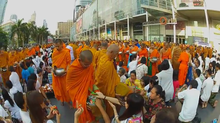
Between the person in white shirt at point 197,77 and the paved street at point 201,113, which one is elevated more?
the person in white shirt at point 197,77

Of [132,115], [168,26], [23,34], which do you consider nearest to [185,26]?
[168,26]

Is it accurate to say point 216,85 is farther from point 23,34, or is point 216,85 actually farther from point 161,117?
point 23,34


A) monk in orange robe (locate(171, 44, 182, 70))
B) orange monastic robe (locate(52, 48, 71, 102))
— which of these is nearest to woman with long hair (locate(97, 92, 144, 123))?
orange monastic robe (locate(52, 48, 71, 102))

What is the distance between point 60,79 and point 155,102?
2918 mm

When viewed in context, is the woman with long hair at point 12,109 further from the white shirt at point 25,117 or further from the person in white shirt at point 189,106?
the person in white shirt at point 189,106

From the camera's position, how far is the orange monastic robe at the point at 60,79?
5.05 meters

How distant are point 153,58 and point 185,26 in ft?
88.7

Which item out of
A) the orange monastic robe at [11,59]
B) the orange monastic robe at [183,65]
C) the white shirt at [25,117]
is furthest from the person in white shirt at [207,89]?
the orange monastic robe at [11,59]

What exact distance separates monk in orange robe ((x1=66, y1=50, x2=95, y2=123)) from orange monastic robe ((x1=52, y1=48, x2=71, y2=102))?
2.00 meters

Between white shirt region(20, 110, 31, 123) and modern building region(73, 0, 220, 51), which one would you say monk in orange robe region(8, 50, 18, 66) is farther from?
modern building region(73, 0, 220, 51)

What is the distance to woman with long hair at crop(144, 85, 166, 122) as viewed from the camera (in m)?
3.12

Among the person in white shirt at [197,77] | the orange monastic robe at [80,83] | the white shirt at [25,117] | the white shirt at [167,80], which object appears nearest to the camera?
the white shirt at [25,117]

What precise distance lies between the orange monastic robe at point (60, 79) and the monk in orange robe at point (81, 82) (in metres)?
2.00

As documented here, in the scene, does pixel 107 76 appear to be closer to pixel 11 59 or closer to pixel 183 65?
pixel 183 65
